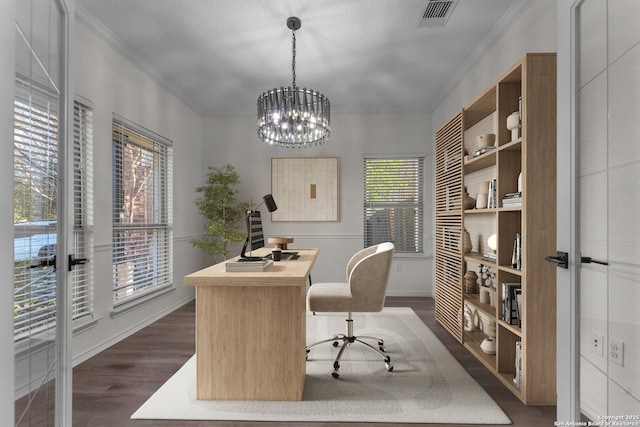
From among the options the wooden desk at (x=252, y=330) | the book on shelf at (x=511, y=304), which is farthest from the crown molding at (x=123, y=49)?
the book on shelf at (x=511, y=304)

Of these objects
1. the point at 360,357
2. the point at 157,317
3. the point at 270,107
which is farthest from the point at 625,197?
the point at 157,317

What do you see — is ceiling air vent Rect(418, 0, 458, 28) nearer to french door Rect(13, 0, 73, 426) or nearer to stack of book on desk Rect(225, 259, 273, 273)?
stack of book on desk Rect(225, 259, 273, 273)

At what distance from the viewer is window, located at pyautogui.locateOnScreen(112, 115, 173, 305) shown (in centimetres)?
343

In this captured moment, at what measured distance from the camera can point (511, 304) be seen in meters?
2.36

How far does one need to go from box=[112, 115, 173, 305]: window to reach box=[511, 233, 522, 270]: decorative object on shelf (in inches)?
128

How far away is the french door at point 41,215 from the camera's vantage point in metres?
0.94

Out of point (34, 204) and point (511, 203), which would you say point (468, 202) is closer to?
point (511, 203)

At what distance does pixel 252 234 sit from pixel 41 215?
175 cm

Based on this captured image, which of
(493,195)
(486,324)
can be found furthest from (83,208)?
(486,324)

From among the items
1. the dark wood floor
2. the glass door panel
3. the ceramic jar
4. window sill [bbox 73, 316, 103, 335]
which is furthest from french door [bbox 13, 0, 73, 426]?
the ceramic jar

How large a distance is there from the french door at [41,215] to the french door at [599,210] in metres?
1.70

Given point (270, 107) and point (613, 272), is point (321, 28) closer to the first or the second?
point (270, 107)

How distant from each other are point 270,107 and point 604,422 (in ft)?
9.45

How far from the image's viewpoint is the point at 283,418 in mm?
1954
